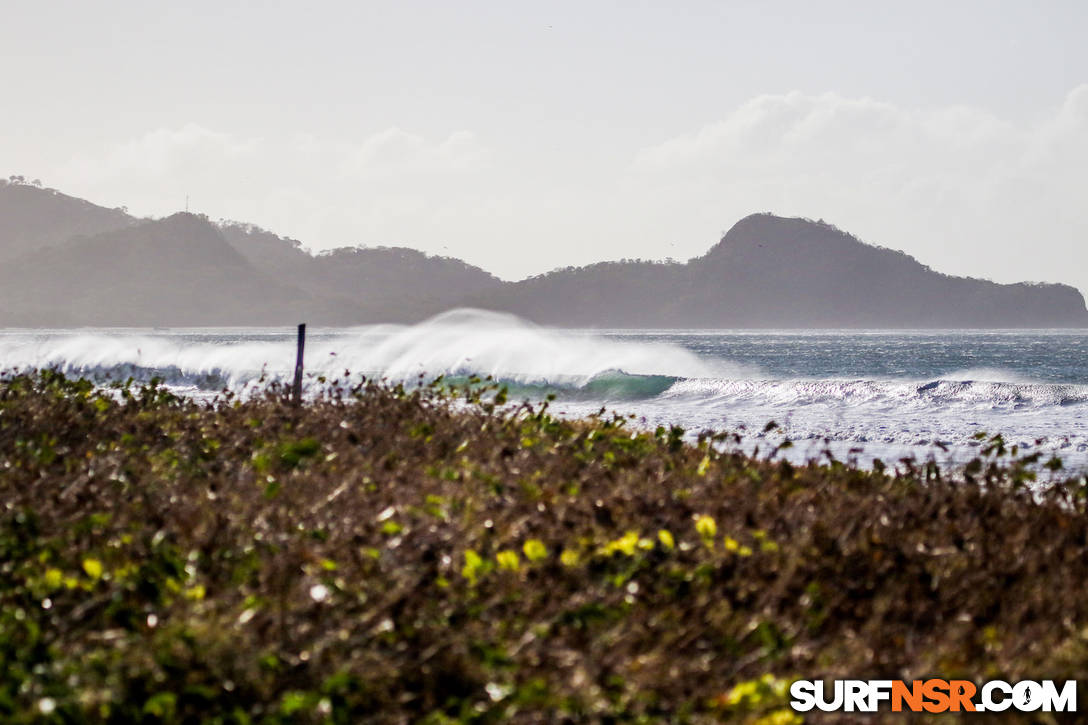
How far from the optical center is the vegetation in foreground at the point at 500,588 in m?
4.89

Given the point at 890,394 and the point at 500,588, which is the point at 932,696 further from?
the point at 890,394

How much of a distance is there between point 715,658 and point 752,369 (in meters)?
70.8

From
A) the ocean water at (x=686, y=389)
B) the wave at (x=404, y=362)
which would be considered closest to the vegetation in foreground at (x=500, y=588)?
the ocean water at (x=686, y=389)

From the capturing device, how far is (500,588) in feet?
19.7

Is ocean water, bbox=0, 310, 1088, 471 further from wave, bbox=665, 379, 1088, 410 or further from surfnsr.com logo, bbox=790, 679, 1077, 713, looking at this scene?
surfnsr.com logo, bbox=790, 679, 1077, 713

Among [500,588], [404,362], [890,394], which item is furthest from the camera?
[404,362]

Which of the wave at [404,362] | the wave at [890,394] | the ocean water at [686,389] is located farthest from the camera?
the wave at [404,362]

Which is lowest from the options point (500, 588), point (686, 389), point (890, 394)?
point (686, 389)

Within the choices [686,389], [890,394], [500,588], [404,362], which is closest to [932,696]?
[500,588]

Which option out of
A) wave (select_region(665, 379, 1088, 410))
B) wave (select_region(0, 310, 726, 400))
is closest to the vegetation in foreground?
wave (select_region(665, 379, 1088, 410))

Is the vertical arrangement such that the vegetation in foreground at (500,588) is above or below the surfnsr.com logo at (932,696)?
above

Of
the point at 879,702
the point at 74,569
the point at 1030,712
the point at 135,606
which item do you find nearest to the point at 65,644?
the point at 135,606

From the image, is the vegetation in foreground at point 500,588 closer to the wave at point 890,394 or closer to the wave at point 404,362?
the wave at point 890,394

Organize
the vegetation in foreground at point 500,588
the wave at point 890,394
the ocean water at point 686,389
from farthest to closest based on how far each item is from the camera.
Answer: the wave at point 890,394
the ocean water at point 686,389
the vegetation in foreground at point 500,588
